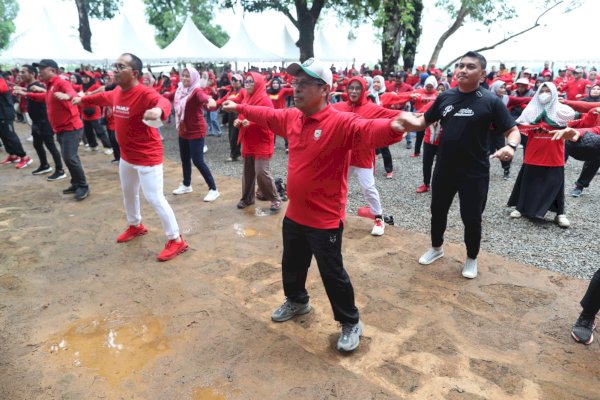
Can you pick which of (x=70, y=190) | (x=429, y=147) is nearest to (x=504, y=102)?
(x=429, y=147)

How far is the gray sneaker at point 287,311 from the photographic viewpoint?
306 cm

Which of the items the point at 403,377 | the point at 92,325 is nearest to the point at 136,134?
the point at 92,325

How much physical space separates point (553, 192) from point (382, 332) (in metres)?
3.52

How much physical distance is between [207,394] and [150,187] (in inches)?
90.8

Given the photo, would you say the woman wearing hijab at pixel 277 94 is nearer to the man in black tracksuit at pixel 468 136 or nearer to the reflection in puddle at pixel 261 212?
the reflection in puddle at pixel 261 212

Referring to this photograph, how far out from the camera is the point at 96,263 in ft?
13.6

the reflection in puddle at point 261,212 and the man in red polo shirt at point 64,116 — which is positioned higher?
the man in red polo shirt at point 64,116

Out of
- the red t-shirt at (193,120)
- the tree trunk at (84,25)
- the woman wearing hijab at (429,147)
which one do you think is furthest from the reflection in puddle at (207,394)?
the tree trunk at (84,25)

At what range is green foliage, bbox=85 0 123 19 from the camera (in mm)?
31159

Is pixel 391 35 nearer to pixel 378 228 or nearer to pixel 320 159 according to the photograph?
pixel 378 228

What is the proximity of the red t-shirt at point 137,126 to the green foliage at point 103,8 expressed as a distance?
3409 centimetres

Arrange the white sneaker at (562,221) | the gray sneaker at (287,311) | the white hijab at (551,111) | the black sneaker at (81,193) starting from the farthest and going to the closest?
the black sneaker at (81,193)
the white sneaker at (562,221)
the white hijab at (551,111)
the gray sneaker at (287,311)

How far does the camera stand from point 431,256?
4.04 metres

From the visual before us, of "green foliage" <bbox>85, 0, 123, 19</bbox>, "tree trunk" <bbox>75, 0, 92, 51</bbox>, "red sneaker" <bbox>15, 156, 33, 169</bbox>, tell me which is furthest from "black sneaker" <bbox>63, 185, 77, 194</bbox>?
"green foliage" <bbox>85, 0, 123, 19</bbox>
